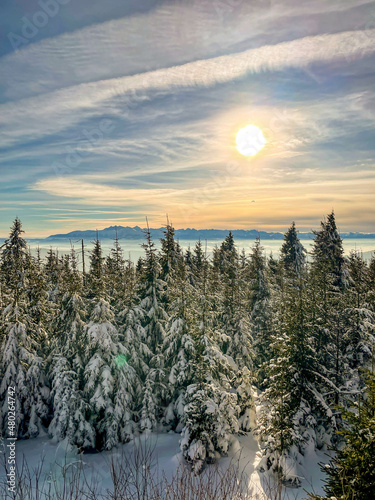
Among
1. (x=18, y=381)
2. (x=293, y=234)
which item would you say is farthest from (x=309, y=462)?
(x=293, y=234)

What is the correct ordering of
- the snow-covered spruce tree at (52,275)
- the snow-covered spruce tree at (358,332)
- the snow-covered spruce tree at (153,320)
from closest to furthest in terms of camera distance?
the snow-covered spruce tree at (358,332)
the snow-covered spruce tree at (153,320)
the snow-covered spruce tree at (52,275)

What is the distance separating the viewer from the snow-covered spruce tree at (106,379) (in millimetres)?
20750

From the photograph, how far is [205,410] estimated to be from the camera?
18094mm

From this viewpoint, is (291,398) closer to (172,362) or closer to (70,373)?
(172,362)

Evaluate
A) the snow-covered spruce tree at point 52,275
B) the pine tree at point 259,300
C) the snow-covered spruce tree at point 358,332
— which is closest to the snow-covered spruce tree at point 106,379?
the snow-covered spruce tree at point 52,275

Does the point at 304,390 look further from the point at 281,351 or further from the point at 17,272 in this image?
the point at 17,272

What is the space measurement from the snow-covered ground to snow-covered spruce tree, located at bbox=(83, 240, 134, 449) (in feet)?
4.14

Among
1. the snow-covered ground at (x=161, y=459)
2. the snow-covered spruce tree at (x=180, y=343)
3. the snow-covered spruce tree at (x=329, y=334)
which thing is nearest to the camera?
the snow-covered ground at (x=161, y=459)

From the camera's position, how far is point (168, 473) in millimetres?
18688

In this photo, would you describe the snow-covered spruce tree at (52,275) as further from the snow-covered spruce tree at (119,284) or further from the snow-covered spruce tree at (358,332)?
the snow-covered spruce tree at (358,332)

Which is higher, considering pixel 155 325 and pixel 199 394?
pixel 155 325

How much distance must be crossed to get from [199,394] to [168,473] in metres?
5.04

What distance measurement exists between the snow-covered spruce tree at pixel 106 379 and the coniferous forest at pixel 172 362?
0.26 feet

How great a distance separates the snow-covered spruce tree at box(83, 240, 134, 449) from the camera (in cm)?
2075
